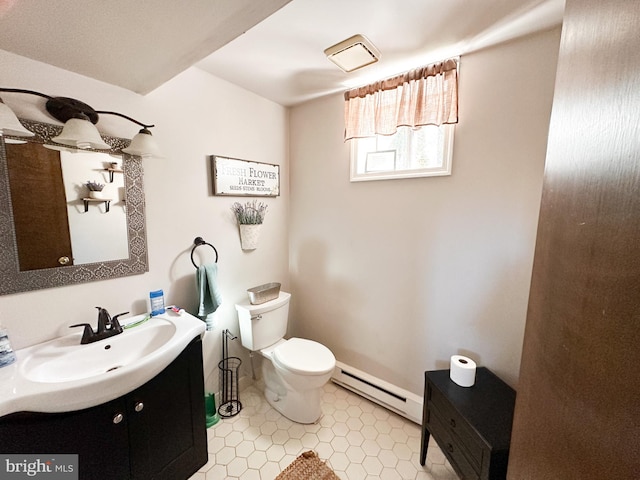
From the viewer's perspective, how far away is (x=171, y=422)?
1226 millimetres

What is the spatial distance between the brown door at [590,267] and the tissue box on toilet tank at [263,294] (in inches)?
60.9

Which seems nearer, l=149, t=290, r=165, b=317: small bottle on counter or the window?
l=149, t=290, r=165, b=317: small bottle on counter

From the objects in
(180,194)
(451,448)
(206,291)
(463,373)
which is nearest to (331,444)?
(451,448)

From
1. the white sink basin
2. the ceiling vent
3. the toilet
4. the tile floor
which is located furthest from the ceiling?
the tile floor

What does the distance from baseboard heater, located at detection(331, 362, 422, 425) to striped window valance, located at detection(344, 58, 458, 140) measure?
5.90 feet

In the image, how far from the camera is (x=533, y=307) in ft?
2.22

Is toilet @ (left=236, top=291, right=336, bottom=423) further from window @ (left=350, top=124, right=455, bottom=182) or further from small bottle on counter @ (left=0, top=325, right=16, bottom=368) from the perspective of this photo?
window @ (left=350, top=124, right=455, bottom=182)

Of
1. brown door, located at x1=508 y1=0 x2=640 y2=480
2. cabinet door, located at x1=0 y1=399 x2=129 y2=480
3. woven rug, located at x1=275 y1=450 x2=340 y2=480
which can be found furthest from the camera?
woven rug, located at x1=275 y1=450 x2=340 y2=480

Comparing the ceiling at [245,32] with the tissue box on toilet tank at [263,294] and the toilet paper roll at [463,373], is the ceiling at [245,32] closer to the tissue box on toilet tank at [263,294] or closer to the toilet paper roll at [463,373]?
the tissue box on toilet tank at [263,294]

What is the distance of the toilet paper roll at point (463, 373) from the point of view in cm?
130

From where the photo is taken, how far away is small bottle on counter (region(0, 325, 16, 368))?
37.8 inches

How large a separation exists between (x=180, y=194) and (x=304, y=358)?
52.9 inches

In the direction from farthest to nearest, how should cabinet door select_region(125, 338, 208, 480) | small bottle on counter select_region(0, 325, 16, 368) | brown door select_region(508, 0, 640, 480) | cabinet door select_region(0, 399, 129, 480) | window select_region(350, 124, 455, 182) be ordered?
window select_region(350, 124, 455, 182) → cabinet door select_region(125, 338, 208, 480) → small bottle on counter select_region(0, 325, 16, 368) → cabinet door select_region(0, 399, 129, 480) → brown door select_region(508, 0, 640, 480)

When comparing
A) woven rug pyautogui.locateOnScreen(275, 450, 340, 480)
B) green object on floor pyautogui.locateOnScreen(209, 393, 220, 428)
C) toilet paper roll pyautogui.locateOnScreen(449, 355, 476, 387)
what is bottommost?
woven rug pyautogui.locateOnScreen(275, 450, 340, 480)
